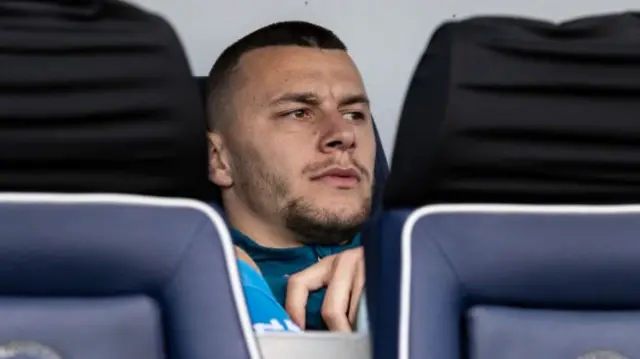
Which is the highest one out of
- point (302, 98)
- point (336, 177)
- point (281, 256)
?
point (302, 98)

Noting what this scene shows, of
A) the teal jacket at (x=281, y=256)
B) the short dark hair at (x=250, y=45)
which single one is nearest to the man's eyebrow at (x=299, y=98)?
the short dark hair at (x=250, y=45)

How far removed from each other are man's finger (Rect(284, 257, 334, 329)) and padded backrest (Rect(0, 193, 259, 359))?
1.20 ft

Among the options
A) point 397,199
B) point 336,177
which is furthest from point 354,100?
point 397,199

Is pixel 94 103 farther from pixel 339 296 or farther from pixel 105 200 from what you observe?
pixel 339 296

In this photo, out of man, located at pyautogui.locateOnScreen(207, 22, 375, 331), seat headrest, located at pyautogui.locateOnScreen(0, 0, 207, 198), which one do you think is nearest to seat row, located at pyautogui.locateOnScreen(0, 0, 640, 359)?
seat headrest, located at pyautogui.locateOnScreen(0, 0, 207, 198)

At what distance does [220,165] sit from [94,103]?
2.29 ft

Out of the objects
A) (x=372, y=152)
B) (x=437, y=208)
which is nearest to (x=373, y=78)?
(x=372, y=152)

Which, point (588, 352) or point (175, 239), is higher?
point (175, 239)

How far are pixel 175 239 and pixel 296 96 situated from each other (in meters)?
0.62

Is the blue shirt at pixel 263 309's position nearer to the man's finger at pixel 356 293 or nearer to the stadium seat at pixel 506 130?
the man's finger at pixel 356 293

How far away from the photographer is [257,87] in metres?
1.45

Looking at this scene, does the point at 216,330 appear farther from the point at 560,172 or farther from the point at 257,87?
the point at 257,87

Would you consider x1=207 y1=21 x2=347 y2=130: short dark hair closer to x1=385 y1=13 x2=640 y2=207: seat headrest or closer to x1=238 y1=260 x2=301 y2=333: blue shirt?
x1=238 y1=260 x2=301 y2=333: blue shirt

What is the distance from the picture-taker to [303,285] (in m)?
1.22
